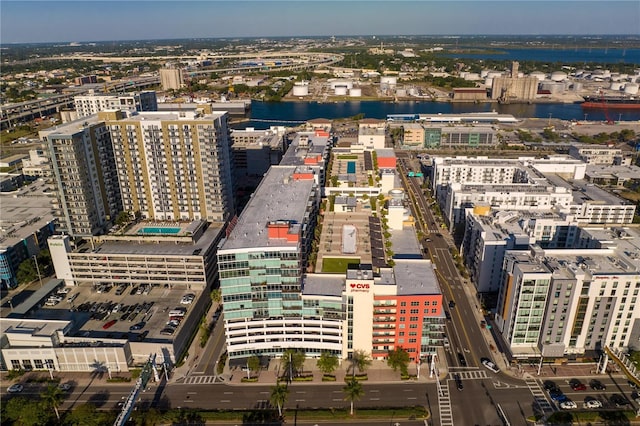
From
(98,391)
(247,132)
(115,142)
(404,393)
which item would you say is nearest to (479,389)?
(404,393)

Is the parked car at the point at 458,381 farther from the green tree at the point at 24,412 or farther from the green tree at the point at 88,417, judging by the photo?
the green tree at the point at 24,412

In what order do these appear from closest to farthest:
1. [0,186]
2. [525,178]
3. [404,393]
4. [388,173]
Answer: [404,393]
[388,173]
[525,178]
[0,186]

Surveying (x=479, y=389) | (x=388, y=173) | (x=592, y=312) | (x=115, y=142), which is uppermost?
(x=115, y=142)

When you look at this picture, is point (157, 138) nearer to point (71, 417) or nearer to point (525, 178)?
point (71, 417)

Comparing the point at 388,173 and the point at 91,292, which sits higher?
the point at 388,173

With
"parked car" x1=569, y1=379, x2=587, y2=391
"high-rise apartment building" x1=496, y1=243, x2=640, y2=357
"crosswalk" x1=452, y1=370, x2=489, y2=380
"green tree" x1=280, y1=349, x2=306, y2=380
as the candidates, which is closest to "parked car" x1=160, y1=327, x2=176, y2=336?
"green tree" x1=280, y1=349, x2=306, y2=380

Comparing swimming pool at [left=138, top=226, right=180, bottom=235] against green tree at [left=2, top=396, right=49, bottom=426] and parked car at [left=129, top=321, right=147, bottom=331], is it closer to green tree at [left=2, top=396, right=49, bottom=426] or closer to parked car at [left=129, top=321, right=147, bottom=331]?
parked car at [left=129, top=321, right=147, bottom=331]

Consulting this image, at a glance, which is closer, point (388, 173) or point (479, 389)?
point (479, 389)
